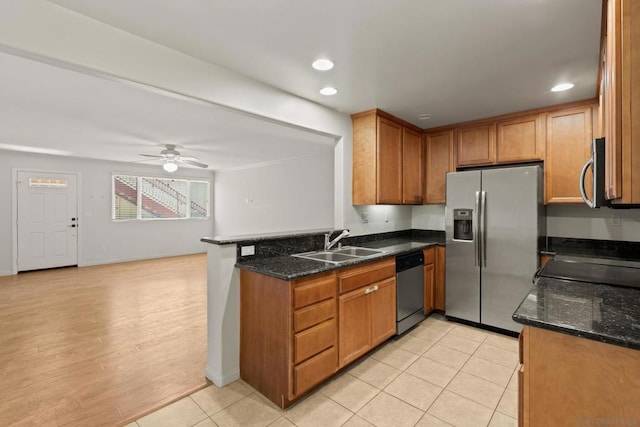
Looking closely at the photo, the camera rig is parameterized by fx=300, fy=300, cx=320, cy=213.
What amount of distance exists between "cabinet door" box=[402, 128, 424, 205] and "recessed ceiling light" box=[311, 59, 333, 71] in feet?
5.87

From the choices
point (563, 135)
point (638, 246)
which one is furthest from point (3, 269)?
point (638, 246)

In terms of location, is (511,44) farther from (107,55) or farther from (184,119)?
(184,119)

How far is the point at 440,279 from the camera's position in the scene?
3703mm

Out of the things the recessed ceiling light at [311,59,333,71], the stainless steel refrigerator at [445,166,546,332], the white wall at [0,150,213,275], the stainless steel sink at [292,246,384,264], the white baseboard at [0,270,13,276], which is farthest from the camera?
the white wall at [0,150,213,275]

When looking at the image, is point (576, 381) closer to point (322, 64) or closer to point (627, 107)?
point (627, 107)

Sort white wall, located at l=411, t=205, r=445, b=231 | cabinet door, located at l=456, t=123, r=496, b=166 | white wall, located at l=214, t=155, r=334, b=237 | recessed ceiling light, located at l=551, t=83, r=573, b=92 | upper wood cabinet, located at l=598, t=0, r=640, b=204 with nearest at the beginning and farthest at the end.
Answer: upper wood cabinet, located at l=598, t=0, r=640, b=204
recessed ceiling light, located at l=551, t=83, r=573, b=92
cabinet door, located at l=456, t=123, r=496, b=166
white wall, located at l=411, t=205, r=445, b=231
white wall, located at l=214, t=155, r=334, b=237

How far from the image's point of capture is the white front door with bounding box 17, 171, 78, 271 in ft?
19.7

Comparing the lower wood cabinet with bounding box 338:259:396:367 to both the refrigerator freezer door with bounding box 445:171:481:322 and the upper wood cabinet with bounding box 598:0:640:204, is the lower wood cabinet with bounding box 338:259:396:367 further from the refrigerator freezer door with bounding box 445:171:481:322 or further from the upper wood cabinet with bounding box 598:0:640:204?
the upper wood cabinet with bounding box 598:0:640:204

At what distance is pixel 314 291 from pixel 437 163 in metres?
2.84

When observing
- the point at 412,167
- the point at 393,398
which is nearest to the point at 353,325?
the point at 393,398

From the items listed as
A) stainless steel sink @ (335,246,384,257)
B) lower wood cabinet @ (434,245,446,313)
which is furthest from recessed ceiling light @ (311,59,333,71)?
lower wood cabinet @ (434,245,446,313)

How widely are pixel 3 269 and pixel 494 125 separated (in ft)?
28.5

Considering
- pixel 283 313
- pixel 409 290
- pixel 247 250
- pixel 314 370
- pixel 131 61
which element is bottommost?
pixel 314 370

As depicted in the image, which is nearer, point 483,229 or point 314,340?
point 314,340
